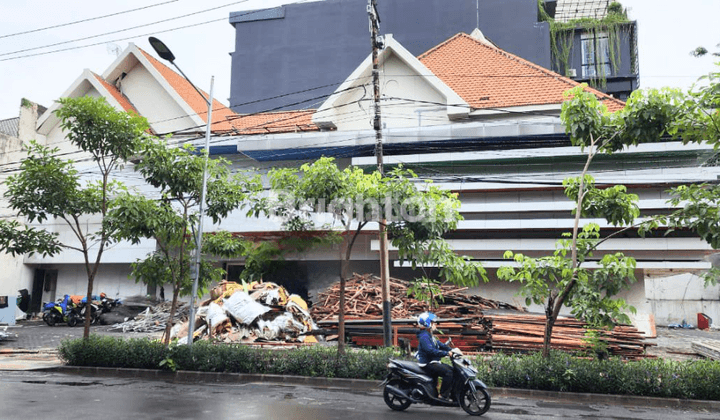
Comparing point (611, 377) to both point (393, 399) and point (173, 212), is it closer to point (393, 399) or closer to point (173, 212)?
point (393, 399)

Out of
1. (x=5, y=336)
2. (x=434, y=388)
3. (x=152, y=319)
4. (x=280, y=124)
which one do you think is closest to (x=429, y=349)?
(x=434, y=388)

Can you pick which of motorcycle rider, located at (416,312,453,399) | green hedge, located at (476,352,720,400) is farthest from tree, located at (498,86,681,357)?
motorcycle rider, located at (416,312,453,399)

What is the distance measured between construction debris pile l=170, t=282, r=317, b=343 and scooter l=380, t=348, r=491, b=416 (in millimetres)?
9063

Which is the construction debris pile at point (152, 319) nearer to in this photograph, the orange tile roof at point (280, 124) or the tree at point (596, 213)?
the orange tile roof at point (280, 124)

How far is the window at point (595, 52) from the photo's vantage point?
107ft

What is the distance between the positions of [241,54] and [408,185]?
2733cm

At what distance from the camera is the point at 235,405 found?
9.39m

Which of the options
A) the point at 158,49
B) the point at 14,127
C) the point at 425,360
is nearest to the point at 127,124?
the point at 158,49

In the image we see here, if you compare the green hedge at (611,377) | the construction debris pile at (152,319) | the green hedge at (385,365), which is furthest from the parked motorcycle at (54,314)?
the green hedge at (611,377)

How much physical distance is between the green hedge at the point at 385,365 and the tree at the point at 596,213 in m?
0.62

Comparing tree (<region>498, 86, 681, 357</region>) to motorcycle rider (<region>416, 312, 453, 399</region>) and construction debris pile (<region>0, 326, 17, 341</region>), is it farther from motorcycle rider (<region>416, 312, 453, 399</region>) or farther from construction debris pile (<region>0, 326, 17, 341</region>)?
construction debris pile (<region>0, 326, 17, 341</region>)

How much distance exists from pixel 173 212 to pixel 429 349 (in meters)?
7.50

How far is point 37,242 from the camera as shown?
14.0 meters

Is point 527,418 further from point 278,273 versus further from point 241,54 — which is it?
point 241,54
